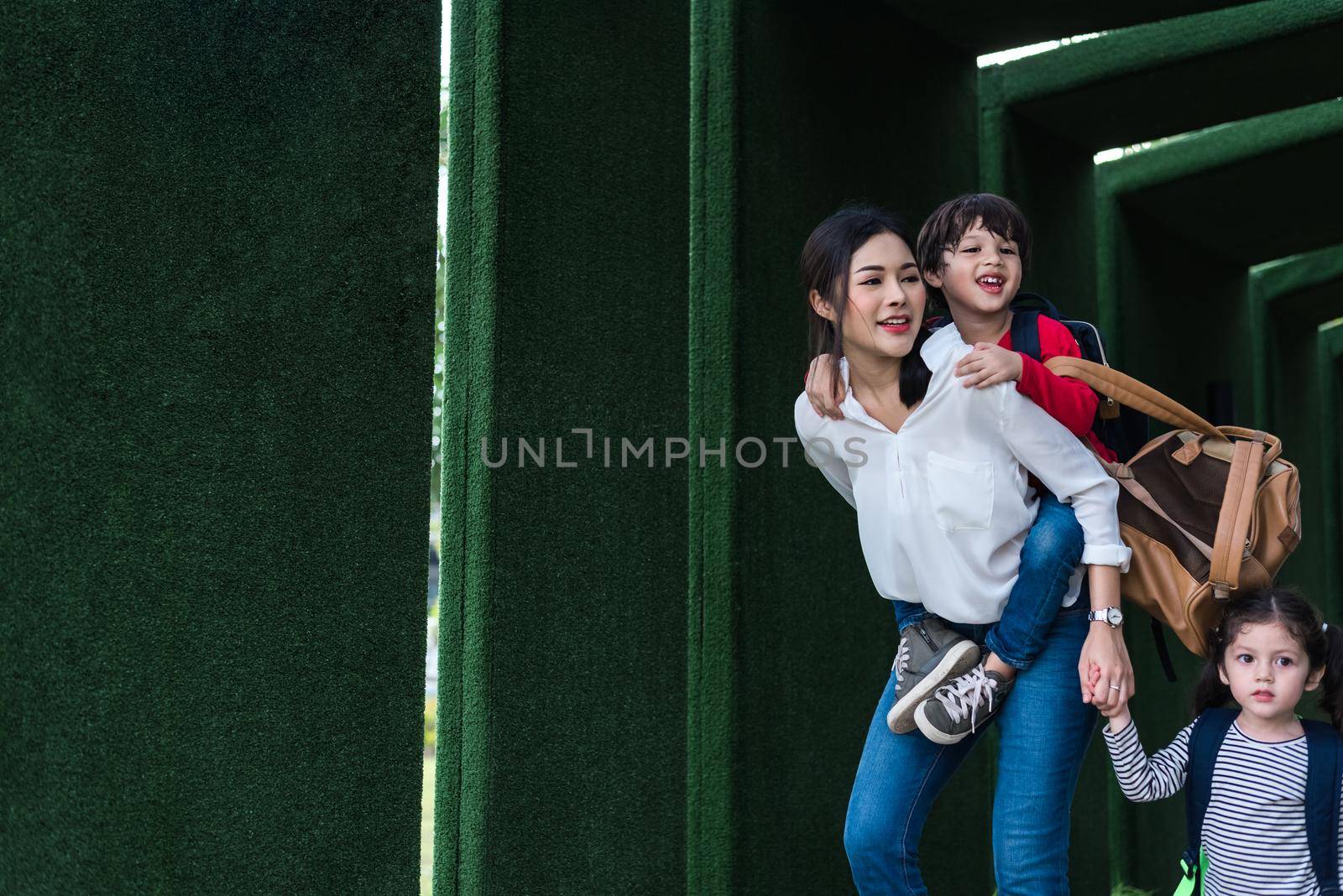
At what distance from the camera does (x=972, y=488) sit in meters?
2.16

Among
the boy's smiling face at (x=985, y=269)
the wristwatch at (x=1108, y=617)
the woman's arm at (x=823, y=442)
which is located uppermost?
the boy's smiling face at (x=985, y=269)

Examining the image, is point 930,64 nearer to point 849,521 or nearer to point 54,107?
point 849,521

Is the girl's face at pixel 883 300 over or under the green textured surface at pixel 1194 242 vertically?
under

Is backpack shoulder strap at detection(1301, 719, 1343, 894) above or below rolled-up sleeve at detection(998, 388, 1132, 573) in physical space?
below

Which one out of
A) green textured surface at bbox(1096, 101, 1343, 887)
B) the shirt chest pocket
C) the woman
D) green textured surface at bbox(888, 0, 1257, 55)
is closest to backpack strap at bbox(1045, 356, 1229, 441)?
the woman

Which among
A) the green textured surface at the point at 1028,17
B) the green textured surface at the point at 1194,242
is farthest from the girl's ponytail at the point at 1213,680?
the green textured surface at the point at 1194,242

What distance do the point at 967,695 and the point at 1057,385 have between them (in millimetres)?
542

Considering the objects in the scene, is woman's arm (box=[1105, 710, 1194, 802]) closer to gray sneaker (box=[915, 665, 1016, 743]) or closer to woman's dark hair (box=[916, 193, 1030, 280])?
gray sneaker (box=[915, 665, 1016, 743])

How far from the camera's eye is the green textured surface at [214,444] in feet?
6.86

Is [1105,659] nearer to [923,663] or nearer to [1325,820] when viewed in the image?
[923,663]

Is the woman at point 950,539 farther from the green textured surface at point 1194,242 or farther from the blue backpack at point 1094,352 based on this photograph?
the green textured surface at point 1194,242

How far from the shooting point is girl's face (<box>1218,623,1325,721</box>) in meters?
2.21

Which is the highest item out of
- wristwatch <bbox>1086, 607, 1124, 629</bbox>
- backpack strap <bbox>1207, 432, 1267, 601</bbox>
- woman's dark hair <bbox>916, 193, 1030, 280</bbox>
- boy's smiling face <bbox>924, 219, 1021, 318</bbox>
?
woman's dark hair <bbox>916, 193, 1030, 280</bbox>

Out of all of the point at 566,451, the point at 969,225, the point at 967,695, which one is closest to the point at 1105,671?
the point at 967,695
